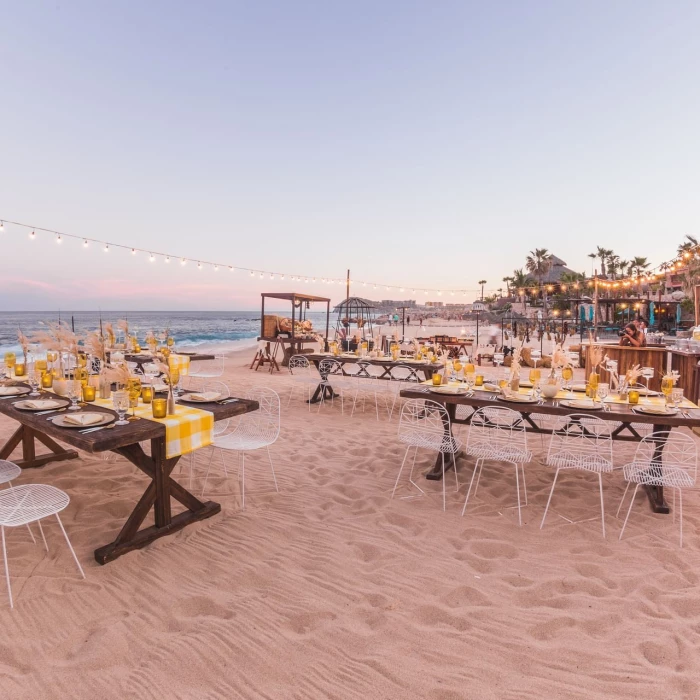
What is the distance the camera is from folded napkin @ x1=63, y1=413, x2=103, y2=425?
285 centimetres

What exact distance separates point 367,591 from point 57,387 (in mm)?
3173

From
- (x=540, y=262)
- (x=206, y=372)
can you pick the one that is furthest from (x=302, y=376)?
(x=540, y=262)

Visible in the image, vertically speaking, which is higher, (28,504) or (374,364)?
(374,364)

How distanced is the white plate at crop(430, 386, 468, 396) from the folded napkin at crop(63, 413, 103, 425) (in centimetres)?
289

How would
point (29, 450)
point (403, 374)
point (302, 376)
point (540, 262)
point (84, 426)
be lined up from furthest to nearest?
1. point (540, 262)
2. point (403, 374)
3. point (302, 376)
4. point (29, 450)
5. point (84, 426)

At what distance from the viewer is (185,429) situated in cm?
302

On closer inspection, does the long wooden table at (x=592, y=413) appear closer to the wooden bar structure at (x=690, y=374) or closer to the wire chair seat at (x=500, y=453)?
the wire chair seat at (x=500, y=453)

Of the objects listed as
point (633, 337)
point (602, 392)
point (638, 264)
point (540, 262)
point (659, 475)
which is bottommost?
point (659, 475)

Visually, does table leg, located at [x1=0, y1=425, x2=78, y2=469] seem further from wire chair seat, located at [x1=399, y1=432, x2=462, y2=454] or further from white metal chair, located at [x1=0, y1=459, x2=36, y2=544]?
wire chair seat, located at [x1=399, y1=432, x2=462, y2=454]

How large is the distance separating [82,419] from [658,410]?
4422 mm

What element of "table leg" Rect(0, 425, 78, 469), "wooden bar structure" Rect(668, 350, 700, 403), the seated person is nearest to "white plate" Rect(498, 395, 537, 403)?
"wooden bar structure" Rect(668, 350, 700, 403)

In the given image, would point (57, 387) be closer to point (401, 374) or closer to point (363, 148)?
point (401, 374)

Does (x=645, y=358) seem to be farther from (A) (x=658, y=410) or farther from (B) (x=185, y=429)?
(B) (x=185, y=429)

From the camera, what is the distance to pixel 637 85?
10.9 meters
